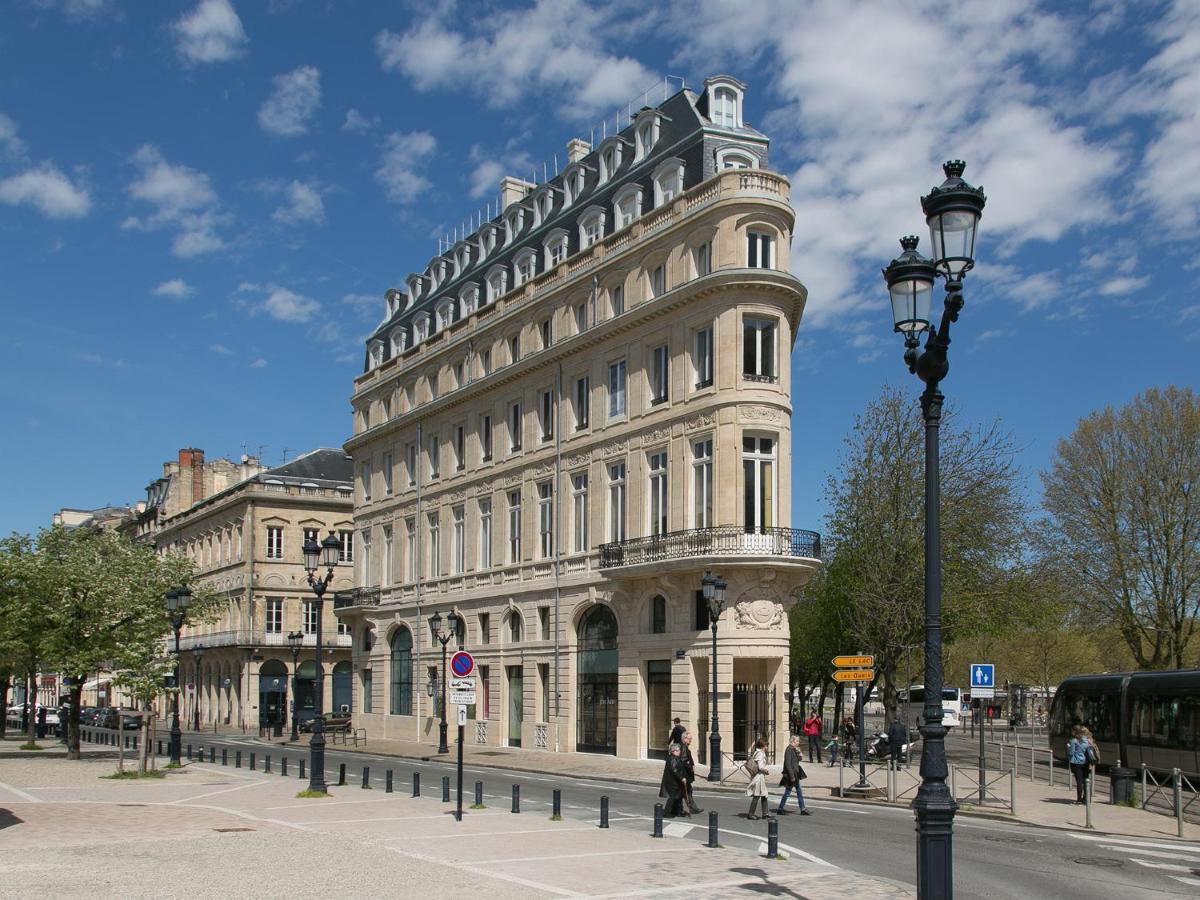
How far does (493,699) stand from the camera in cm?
4584

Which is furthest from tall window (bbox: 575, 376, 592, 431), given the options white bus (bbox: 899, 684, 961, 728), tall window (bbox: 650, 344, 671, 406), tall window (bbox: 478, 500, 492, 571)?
white bus (bbox: 899, 684, 961, 728)

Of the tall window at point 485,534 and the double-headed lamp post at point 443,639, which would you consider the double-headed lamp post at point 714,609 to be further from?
the tall window at point 485,534

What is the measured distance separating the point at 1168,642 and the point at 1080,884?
37275 millimetres

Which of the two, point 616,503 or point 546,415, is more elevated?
point 546,415

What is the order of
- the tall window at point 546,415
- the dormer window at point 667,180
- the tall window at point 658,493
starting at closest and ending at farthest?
the tall window at point 658,493 → the dormer window at point 667,180 → the tall window at point 546,415

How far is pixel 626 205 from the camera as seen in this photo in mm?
41969

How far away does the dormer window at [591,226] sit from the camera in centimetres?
4322

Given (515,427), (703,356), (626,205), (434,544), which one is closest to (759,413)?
(703,356)

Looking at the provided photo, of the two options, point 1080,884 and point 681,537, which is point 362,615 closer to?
point 681,537

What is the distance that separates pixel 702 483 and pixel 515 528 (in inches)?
457

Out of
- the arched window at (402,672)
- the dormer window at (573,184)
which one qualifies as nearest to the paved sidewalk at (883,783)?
the arched window at (402,672)

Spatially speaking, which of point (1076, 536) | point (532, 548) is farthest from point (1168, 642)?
point (532, 548)

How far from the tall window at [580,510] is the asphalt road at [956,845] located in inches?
529

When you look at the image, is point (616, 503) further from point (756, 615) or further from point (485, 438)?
point (485, 438)
